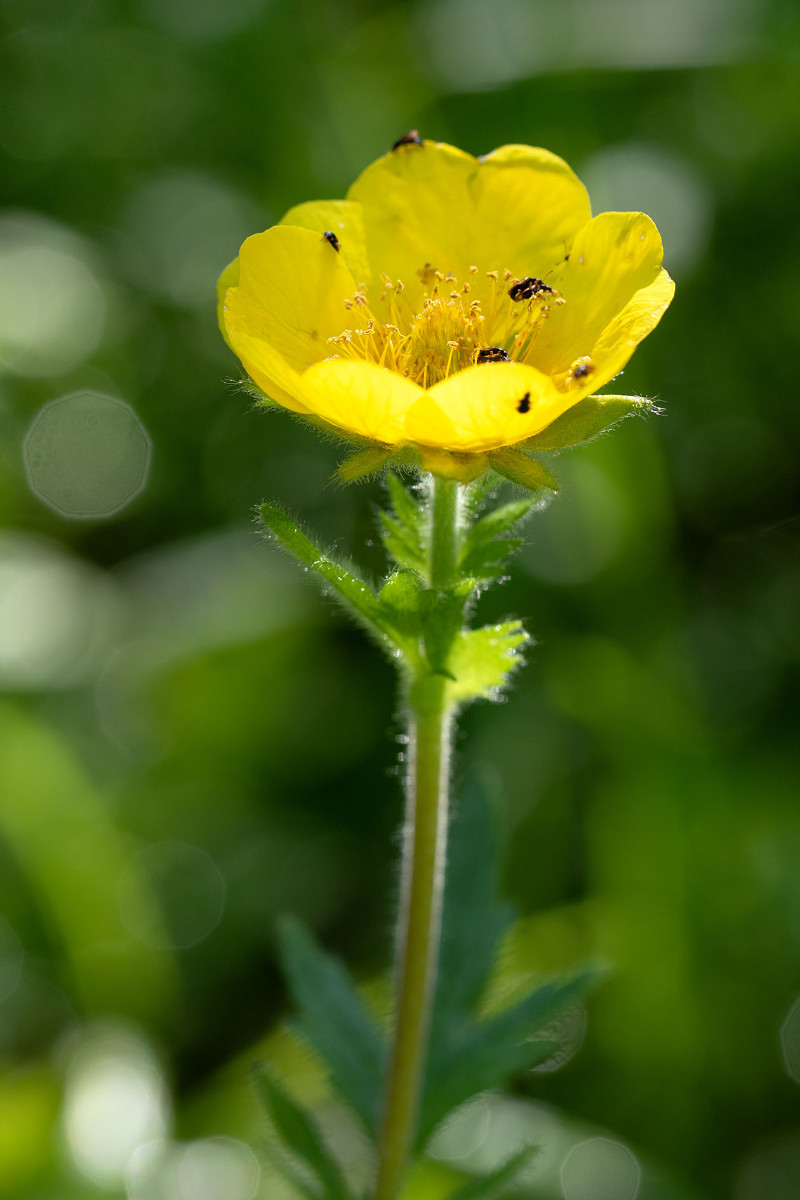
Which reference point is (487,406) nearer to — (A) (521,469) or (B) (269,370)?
(A) (521,469)

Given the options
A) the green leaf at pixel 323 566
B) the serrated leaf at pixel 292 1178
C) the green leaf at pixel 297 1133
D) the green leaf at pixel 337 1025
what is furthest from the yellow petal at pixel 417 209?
the serrated leaf at pixel 292 1178

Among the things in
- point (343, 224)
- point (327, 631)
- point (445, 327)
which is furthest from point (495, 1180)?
point (327, 631)

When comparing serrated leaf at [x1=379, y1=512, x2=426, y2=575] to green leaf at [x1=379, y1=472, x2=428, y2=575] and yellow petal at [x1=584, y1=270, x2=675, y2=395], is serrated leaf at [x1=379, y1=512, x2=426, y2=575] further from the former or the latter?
yellow petal at [x1=584, y1=270, x2=675, y2=395]

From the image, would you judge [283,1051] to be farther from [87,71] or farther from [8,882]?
[87,71]

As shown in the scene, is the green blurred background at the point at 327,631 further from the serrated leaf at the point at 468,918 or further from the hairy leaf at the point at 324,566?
the hairy leaf at the point at 324,566

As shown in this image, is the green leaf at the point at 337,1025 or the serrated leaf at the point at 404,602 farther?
the green leaf at the point at 337,1025

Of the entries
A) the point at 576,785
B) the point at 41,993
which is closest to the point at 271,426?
the point at 576,785
